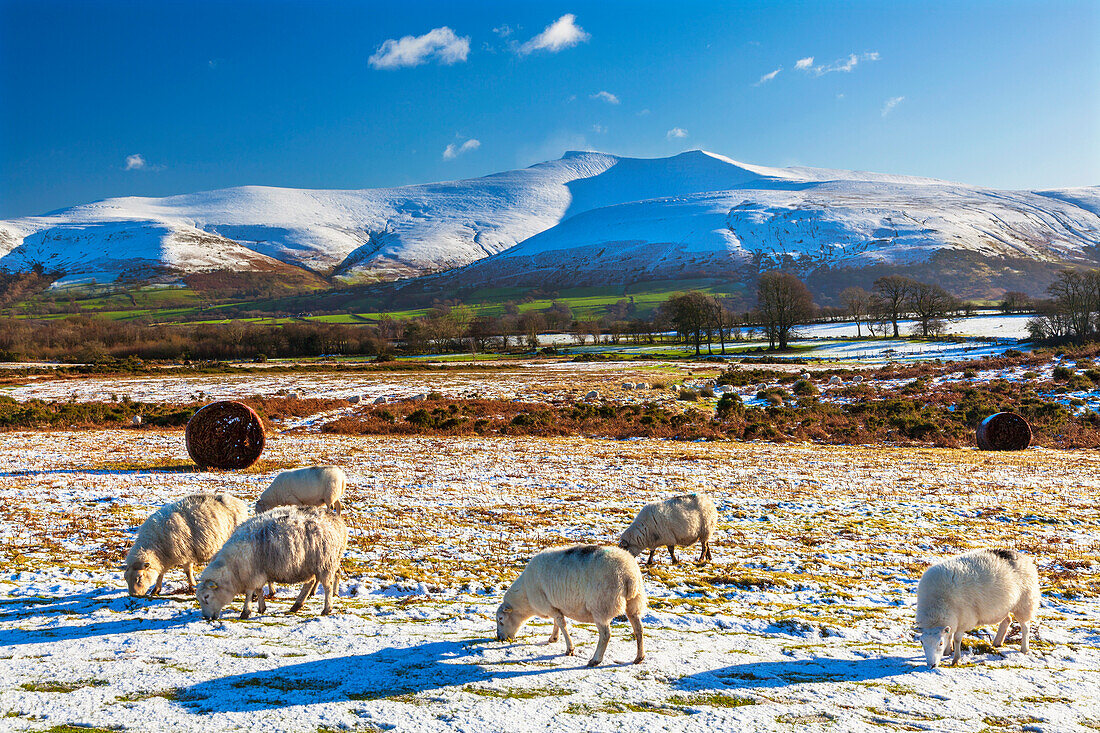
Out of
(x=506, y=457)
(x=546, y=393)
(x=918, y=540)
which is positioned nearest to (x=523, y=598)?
(x=918, y=540)

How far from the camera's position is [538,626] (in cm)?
880

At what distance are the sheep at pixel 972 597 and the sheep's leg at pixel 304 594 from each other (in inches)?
326

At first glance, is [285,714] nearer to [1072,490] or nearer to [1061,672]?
[1061,672]

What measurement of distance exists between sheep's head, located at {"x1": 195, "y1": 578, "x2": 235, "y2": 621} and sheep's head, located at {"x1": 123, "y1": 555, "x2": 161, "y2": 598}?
150 cm

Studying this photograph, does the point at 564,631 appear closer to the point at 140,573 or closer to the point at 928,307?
the point at 140,573

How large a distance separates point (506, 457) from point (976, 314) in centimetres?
13993

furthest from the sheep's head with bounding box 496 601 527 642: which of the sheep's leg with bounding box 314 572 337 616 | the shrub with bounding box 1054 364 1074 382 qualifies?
the shrub with bounding box 1054 364 1074 382

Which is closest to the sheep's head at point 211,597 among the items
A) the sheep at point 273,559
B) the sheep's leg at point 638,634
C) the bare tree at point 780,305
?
the sheep at point 273,559

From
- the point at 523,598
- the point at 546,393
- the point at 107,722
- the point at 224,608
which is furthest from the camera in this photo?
the point at 546,393

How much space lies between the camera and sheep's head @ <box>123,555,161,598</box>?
8906 mm

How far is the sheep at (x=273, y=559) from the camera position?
26.9 feet

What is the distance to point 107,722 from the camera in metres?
5.37

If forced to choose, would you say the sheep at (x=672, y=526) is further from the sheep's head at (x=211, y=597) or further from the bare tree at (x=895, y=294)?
the bare tree at (x=895, y=294)

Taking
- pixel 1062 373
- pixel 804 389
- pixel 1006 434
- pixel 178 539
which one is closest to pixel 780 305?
pixel 1062 373
